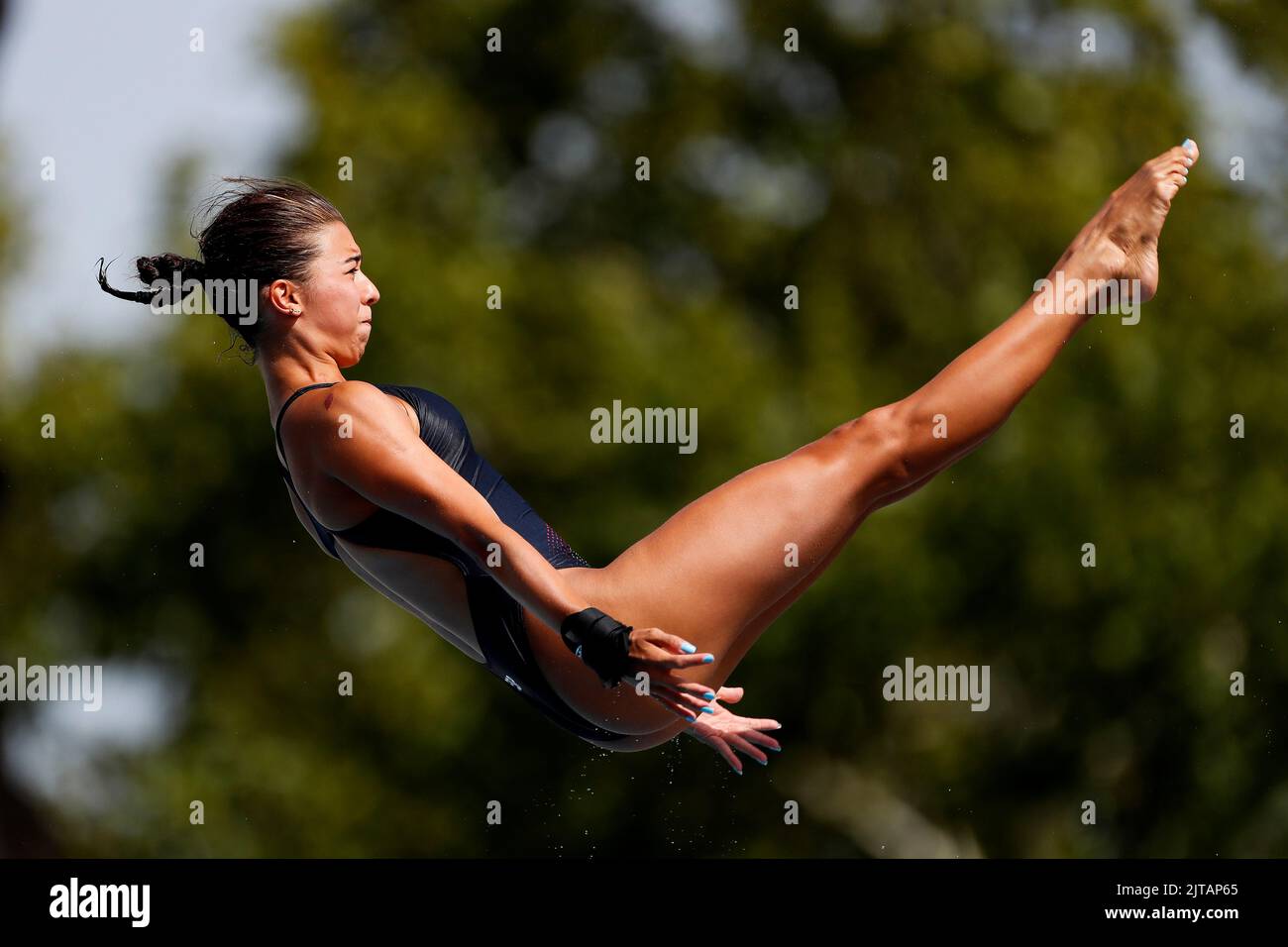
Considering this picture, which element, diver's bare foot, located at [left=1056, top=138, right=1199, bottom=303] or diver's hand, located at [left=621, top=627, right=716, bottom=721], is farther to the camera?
diver's bare foot, located at [left=1056, top=138, right=1199, bottom=303]

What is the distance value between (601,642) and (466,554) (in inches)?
28.8

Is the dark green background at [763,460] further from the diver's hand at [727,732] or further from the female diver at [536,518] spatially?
the female diver at [536,518]

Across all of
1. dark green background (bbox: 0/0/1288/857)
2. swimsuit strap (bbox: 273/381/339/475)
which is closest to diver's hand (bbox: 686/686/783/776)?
swimsuit strap (bbox: 273/381/339/475)

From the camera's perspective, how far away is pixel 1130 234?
20.0ft

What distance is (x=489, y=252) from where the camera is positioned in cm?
1997

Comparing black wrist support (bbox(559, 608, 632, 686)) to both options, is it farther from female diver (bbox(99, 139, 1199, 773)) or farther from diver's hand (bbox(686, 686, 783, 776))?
diver's hand (bbox(686, 686, 783, 776))

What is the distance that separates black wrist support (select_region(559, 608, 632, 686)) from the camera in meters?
5.20

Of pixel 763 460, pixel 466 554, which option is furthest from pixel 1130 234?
pixel 763 460

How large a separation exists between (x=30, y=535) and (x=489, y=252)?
234 inches

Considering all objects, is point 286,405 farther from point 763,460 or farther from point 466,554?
point 763,460

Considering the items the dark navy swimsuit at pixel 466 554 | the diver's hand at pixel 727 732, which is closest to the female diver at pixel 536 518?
the dark navy swimsuit at pixel 466 554

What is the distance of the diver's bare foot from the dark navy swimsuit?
1.98 m
